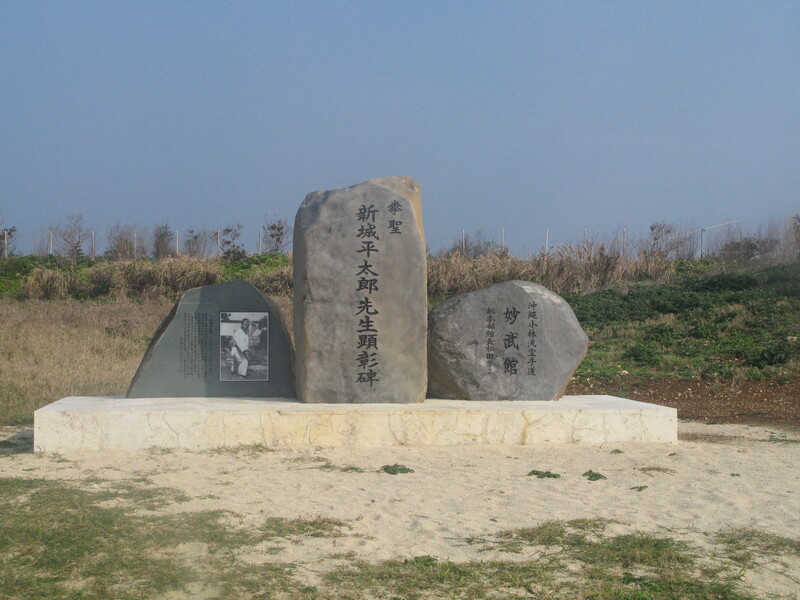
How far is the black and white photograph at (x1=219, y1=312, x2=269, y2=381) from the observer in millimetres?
7383

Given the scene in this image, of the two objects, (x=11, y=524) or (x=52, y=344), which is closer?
(x=11, y=524)

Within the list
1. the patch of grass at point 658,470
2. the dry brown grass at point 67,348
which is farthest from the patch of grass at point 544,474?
the dry brown grass at point 67,348

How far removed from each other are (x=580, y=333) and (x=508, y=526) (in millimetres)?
3598

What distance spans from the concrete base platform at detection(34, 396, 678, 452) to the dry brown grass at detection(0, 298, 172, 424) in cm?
221

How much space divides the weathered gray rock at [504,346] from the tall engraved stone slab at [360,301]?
49cm

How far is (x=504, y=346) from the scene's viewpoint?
295 inches

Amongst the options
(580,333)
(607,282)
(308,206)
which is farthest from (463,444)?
(607,282)

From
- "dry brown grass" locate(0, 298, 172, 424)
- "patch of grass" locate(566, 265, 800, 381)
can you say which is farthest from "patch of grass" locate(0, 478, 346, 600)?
"patch of grass" locate(566, 265, 800, 381)

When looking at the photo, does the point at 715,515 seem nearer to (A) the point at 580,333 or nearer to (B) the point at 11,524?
(A) the point at 580,333

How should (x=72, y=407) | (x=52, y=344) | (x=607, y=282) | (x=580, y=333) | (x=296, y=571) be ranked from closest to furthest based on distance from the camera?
(x=296, y=571)
(x=72, y=407)
(x=580, y=333)
(x=52, y=344)
(x=607, y=282)

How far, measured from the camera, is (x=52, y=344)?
12.1 metres

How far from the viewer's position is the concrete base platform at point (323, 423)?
637 centimetres

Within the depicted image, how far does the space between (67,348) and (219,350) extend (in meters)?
5.68

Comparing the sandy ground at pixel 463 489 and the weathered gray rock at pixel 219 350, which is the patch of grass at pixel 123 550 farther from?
the weathered gray rock at pixel 219 350
